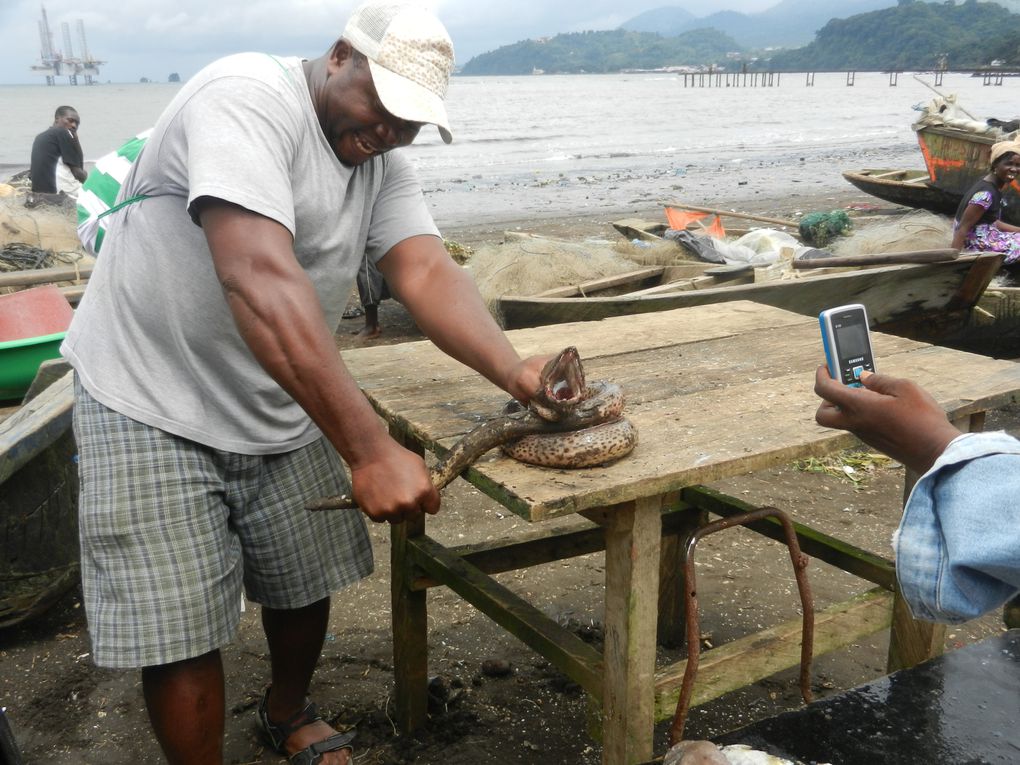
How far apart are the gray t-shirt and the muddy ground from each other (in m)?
1.32

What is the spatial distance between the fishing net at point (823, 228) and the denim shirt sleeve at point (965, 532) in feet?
33.6

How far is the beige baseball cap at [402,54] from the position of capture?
212cm

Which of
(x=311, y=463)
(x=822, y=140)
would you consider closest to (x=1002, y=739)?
(x=311, y=463)

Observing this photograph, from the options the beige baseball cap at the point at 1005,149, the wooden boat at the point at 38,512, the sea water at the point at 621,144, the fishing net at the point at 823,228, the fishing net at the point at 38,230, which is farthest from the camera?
the sea water at the point at 621,144

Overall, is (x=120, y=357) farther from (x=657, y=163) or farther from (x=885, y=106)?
(x=885, y=106)

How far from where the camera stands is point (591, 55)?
577ft

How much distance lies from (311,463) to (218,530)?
336mm

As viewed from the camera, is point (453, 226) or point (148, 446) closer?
point (148, 446)

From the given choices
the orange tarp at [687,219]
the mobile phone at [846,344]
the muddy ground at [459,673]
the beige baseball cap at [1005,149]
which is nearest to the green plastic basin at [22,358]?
the muddy ground at [459,673]

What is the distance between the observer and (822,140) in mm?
40500

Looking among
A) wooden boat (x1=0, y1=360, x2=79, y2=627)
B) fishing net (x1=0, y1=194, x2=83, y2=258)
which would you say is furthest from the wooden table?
fishing net (x1=0, y1=194, x2=83, y2=258)

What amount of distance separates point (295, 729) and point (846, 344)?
2.05 meters

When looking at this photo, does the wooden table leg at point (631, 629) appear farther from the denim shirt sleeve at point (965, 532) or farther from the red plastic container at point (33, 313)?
the red plastic container at point (33, 313)

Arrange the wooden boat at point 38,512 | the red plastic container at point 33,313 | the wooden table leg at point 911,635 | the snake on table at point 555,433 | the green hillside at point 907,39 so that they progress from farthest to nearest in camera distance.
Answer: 1. the green hillside at point 907,39
2. the red plastic container at point 33,313
3. the wooden boat at point 38,512
4. the wooden table leg at point 911,635
5. the snake on table at point 555,433
